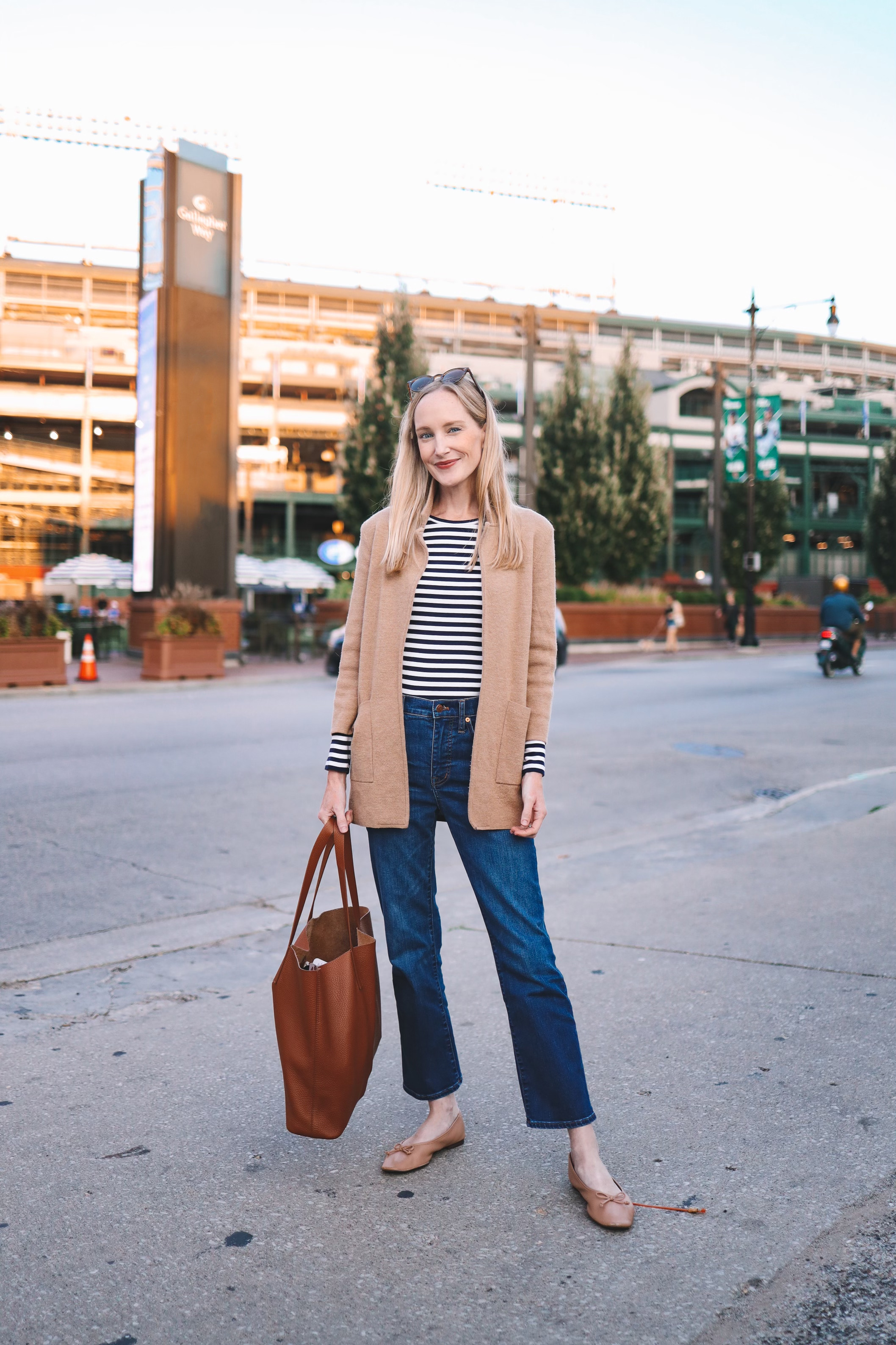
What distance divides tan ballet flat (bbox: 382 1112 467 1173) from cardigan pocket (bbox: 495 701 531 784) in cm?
94

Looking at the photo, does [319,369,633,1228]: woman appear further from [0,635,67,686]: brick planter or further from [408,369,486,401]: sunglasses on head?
[0,635,67,686]: brick planter

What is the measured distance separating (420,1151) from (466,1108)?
395 mm

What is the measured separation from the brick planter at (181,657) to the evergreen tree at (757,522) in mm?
29838

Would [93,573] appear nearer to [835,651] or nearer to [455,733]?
[835,651]

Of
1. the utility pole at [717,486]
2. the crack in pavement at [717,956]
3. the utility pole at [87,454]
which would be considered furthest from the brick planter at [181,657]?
the utility pole at [87,454]

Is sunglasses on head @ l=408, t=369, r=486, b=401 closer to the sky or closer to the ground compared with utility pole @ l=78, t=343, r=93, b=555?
closer to the ground

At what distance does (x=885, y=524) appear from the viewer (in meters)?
50.5

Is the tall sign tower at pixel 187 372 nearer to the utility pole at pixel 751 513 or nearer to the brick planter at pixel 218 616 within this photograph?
the brick planter at pixel 218 616

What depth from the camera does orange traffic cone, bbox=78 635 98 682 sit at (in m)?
19.1

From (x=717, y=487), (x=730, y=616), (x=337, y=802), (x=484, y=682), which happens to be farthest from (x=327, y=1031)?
(x=717, y=487)

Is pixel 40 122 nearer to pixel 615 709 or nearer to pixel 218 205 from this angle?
pixel 218 205

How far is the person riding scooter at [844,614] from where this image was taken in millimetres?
20656

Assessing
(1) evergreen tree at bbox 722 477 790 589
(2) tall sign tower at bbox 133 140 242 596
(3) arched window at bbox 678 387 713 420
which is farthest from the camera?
(3) arched window at bbox 678 387 713 420

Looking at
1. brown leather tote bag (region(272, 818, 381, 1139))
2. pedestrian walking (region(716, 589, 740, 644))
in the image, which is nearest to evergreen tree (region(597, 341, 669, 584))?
pedestrian walking (region(716, 589, 740, 644))
